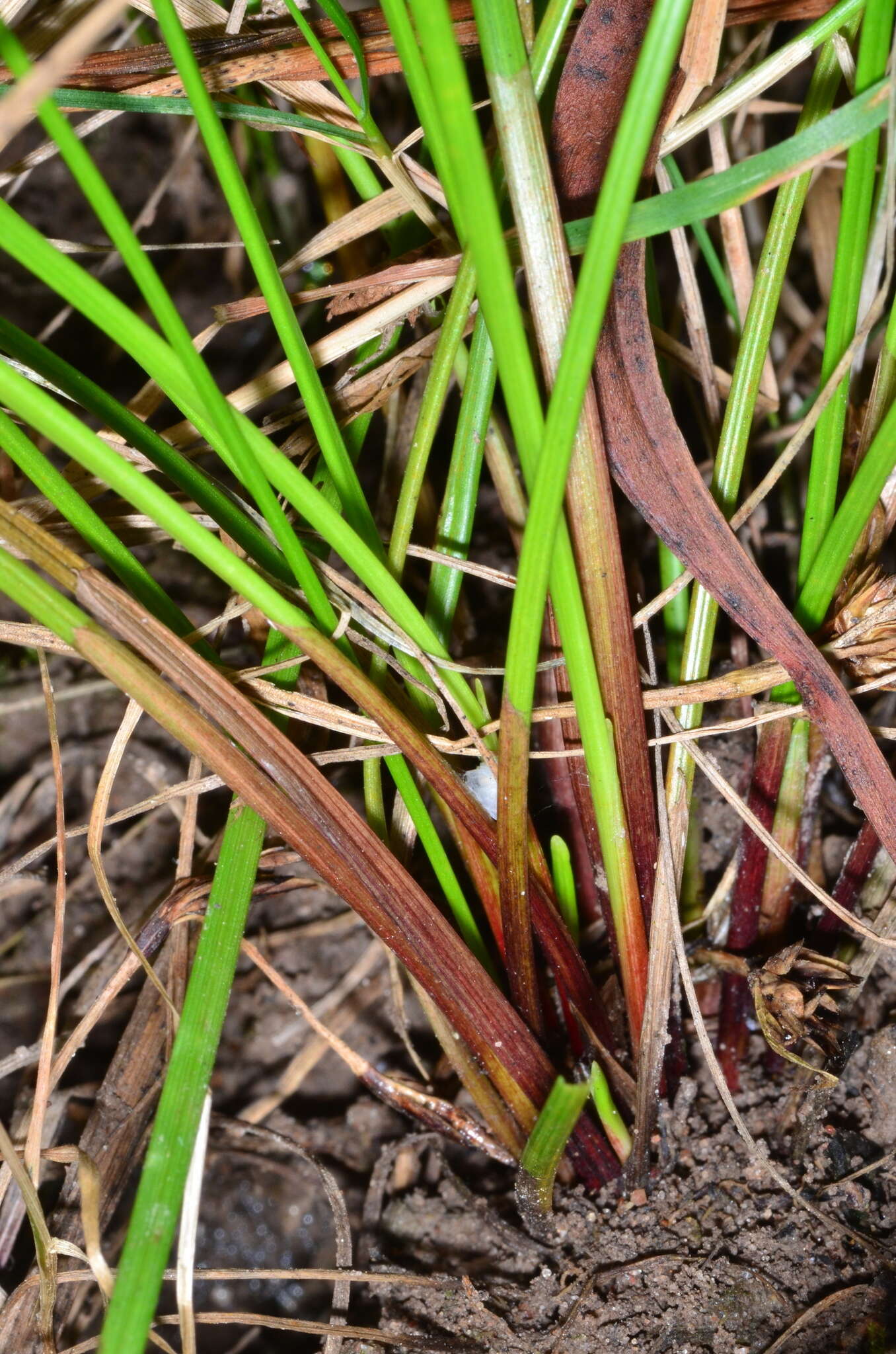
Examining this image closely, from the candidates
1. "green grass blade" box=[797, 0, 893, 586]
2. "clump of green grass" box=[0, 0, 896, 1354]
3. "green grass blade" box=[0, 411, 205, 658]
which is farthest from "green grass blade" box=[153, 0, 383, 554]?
"green grass blade" box=[797, 0, 893, 586]

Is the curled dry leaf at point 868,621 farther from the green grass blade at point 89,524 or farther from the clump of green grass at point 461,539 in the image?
the green grass blade at point 89,524

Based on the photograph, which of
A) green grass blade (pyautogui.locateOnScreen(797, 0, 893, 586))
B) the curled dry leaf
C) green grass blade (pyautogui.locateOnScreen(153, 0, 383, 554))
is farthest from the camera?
the curled dry leaf

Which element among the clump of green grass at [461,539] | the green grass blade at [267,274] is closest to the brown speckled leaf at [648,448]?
the clump of green grass at [461,539]

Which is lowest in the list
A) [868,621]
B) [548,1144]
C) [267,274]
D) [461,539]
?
[548,1144]

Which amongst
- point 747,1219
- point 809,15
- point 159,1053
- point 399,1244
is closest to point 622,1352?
point 747,1219

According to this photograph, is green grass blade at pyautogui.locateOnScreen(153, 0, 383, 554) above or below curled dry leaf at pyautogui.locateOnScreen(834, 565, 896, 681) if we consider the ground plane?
above

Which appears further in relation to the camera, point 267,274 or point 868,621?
point 868,621

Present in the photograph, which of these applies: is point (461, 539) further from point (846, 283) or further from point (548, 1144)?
point (548, 1144)

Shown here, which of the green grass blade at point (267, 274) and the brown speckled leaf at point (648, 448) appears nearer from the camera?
the green grass blade at point (267, 274)

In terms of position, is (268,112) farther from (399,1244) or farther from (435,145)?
(399,1244)

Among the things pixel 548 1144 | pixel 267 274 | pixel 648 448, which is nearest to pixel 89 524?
pixel 267 274

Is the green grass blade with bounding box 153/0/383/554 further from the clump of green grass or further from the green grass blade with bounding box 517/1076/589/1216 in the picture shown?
the green grass blade with bounding box 517/1076/589/1216
